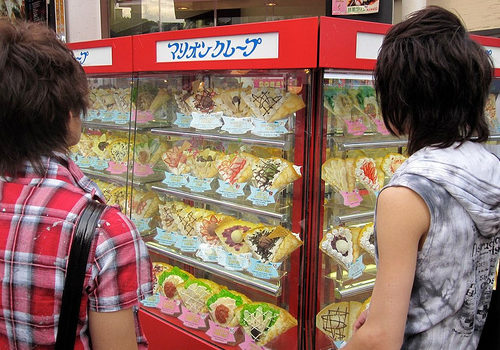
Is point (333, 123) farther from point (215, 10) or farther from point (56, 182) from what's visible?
point (215, 10)

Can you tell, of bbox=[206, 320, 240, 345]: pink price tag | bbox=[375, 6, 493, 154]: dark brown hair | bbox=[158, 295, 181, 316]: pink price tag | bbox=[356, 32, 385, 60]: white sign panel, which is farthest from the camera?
bbox=[158, 295, 181, 316]: pink price tag

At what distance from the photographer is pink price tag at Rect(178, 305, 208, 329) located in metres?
2.74

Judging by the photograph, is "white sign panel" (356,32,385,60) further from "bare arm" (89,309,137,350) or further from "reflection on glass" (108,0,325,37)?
"reflection on glass" (108,0,325,37)

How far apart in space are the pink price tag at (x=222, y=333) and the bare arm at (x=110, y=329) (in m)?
1.51

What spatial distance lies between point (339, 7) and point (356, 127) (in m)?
2.12

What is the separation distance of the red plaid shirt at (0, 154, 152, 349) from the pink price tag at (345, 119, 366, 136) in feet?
4.97

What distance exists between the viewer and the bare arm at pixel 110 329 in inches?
43.2

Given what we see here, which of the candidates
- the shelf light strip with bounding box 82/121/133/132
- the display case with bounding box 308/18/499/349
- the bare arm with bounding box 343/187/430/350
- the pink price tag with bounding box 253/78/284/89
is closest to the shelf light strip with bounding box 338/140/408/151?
the display case with bounding box 308/18/499/349

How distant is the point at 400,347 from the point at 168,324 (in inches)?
77.4

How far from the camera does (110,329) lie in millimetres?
1104

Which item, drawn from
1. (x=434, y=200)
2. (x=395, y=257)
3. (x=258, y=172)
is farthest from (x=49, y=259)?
(x=258, y=172)

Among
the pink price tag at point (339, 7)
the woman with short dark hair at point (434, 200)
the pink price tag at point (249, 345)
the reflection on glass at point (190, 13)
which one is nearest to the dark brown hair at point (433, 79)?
the woman with short dark hair at point (434, 200)

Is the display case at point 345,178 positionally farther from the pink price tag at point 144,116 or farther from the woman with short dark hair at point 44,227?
the pink price tag at point 144,116

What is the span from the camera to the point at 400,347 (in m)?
1.15
